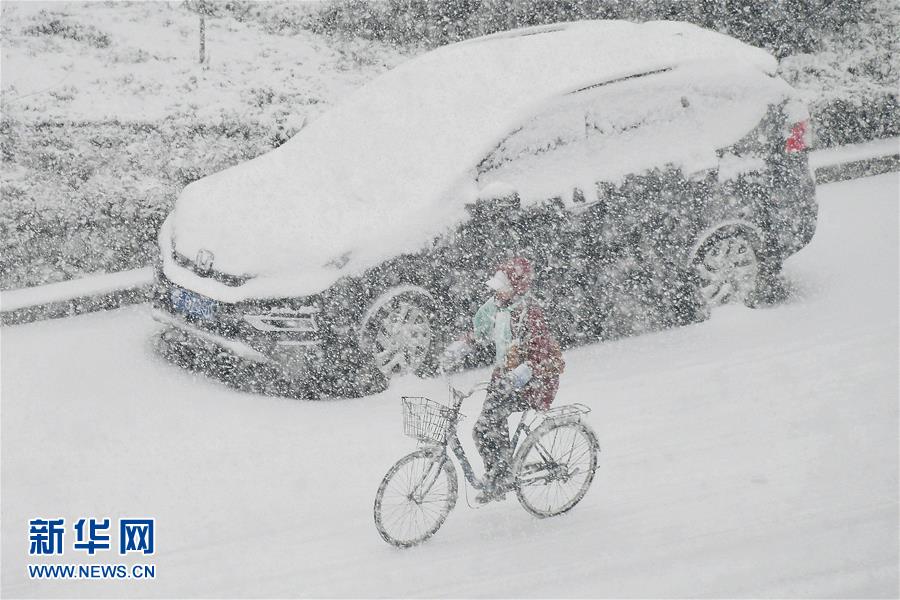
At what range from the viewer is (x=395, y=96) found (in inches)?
307

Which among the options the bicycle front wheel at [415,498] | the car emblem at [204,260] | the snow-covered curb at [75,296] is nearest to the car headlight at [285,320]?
the car emblem at [204,260]

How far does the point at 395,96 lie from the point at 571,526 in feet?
11.7

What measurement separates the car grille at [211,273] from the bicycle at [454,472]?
5.87ft

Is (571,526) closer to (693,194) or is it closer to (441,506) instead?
(441,506)

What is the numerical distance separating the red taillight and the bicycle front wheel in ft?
12.6

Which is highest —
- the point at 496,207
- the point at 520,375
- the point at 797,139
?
the point at 797,139

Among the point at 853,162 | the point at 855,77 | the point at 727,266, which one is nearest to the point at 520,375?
the point at 727,266

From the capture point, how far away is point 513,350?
500 centimetres

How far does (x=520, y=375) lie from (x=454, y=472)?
58 cm

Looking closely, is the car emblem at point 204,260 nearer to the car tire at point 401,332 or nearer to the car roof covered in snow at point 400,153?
the car roof covered in snow at point 400,153

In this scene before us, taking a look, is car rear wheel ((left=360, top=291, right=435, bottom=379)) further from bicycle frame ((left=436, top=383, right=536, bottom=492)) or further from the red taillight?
the red taillight

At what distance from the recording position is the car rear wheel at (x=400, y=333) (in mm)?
6602

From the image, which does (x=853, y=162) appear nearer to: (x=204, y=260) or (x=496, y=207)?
(x=496, y=207)

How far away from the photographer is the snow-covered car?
21.5ft
